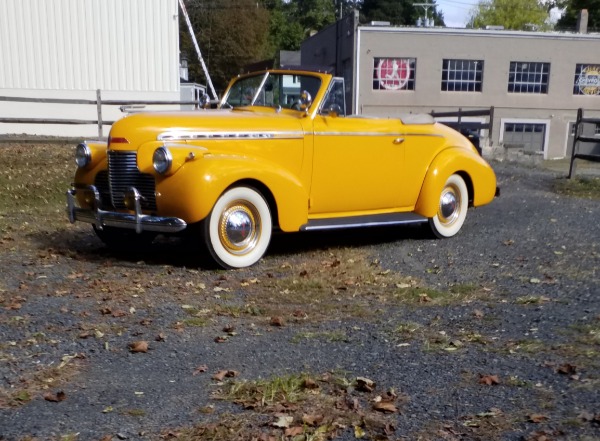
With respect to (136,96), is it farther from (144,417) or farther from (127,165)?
(144,417)

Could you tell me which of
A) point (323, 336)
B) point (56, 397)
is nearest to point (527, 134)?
point (323, 336)

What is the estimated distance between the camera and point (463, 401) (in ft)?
11.2

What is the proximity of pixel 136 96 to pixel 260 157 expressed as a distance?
14543 millimetres

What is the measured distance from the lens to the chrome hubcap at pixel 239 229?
639 cm

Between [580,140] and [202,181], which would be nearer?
[202,181]

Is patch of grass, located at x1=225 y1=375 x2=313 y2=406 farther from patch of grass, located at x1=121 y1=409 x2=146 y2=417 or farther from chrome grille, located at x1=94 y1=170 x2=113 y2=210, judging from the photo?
chrome grille, located at x1=94 y1=170 x2=113 y2=210

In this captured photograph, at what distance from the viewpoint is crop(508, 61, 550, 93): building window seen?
105ft

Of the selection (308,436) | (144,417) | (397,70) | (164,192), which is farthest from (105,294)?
(397,70)

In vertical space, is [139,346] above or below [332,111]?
below

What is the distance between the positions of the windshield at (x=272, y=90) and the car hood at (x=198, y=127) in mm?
647

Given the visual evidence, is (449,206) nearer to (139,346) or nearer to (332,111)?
(332,111)

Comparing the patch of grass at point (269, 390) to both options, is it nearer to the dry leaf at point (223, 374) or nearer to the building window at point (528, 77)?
the dry leaf at point (223, 374)

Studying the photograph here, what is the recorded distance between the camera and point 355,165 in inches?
288

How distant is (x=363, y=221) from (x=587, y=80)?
29126 mm
